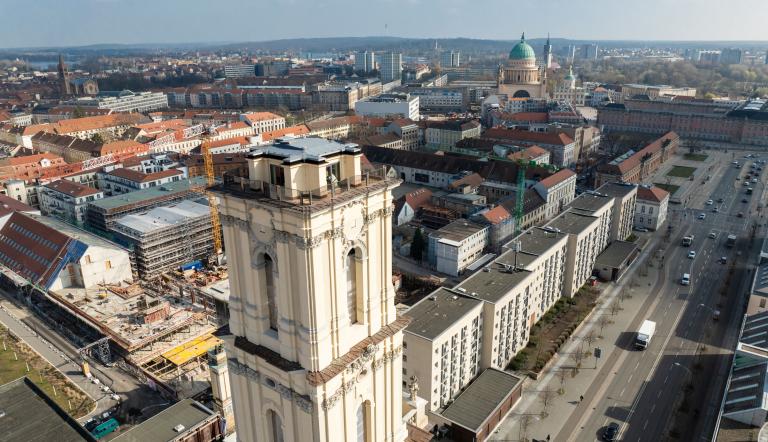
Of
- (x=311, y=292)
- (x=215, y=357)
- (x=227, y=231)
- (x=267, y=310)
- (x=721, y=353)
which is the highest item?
(x=227, y=231)

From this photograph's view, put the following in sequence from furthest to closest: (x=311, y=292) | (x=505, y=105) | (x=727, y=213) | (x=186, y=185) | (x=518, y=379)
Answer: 1. (x=505, y=105)
2. (x=727, y=213)
3. (x=186, y=185)
4. (x=518, y=379)
5. (x=311, y=292)

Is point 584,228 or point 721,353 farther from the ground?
point 584,228

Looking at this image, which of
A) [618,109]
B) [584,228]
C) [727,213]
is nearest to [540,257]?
[584,228]

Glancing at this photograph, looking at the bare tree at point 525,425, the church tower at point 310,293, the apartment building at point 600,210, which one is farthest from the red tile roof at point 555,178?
the church tower at point 310,293

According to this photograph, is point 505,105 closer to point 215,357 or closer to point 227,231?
point 215,357

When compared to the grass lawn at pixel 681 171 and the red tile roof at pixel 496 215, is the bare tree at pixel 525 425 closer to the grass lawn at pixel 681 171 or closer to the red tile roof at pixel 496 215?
the red tile roof at pixel 496 215
